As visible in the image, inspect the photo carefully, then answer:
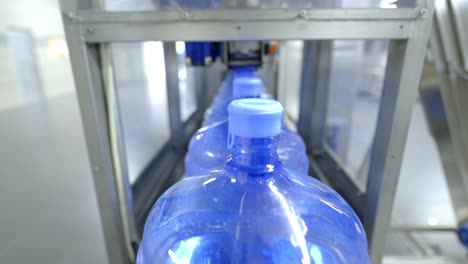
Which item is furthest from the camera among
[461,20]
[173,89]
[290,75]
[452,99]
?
[290,75]

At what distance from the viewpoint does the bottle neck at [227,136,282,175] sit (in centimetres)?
38

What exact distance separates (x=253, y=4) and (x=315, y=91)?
4.27 feet

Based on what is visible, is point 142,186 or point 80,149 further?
point 80,149

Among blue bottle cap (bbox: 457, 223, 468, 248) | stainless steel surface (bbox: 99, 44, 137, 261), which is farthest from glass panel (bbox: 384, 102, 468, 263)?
stainless steel surface (bbox: 99, 44, 137, 261)

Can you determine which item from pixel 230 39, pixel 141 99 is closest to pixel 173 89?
pixel 230 39

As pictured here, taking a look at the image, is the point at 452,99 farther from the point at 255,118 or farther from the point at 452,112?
the point at 255,118

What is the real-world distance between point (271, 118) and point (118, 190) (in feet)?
1.61

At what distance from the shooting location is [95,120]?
592mm

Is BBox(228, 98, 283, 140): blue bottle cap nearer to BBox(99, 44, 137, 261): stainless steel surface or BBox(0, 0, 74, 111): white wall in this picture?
BBox(99, 44, 137, 261): stainless steel surface

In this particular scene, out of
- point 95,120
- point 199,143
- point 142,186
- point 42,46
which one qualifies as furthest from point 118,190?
point 42,46

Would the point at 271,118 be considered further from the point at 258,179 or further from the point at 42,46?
the point at 42,46

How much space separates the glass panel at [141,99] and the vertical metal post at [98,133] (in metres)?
1.50

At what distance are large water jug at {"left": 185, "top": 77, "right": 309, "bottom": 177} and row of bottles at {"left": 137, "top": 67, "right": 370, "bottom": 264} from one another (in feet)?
1.07

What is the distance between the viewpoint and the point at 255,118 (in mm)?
346
